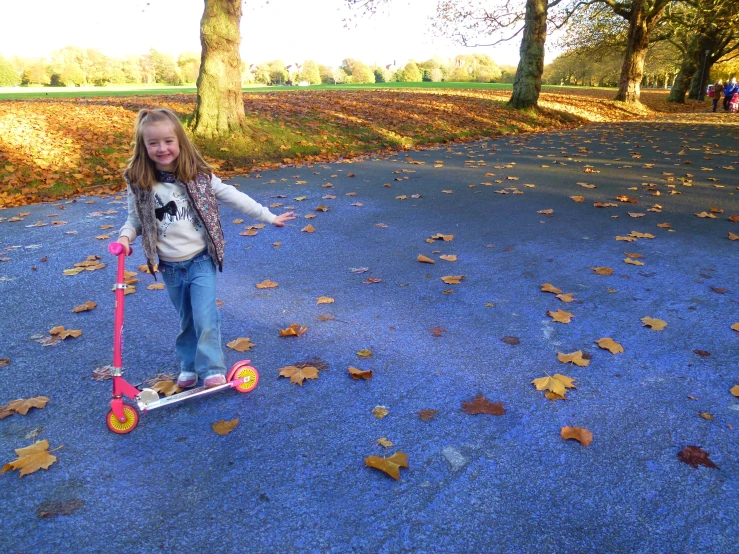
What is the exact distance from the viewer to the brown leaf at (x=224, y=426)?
107 inches

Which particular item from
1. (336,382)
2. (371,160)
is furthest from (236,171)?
(336,382)

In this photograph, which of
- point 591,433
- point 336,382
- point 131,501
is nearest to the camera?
point 131,501

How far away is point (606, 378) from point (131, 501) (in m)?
2.61

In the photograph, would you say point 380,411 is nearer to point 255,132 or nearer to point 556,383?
point 556,383

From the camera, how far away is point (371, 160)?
37.6 ft

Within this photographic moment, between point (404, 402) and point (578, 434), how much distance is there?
0.91 metres

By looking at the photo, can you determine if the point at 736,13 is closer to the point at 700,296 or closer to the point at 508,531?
the point at 700,296

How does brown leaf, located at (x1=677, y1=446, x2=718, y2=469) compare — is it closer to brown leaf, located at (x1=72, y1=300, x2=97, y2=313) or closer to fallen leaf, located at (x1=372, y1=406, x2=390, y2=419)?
fallen leaf, located at (x1=372, y1=406, x2=390, y2=419)

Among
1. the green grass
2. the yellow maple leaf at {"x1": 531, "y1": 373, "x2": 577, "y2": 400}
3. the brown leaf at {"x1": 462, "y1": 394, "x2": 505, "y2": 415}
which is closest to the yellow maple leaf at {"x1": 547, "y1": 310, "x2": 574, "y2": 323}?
the yellow maple leaf at {"x1": 531, "y1": 373, "x2": 577, "y2": 400}

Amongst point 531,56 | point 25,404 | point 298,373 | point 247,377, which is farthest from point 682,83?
point 25,404

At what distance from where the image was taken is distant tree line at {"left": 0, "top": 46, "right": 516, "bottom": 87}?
67.9 meters

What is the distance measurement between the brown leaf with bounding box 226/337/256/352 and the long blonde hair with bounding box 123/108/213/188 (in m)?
1.25

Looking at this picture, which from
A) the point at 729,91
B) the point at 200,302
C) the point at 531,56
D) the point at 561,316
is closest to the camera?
the point at 200,302

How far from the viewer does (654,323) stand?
370 centimetres
